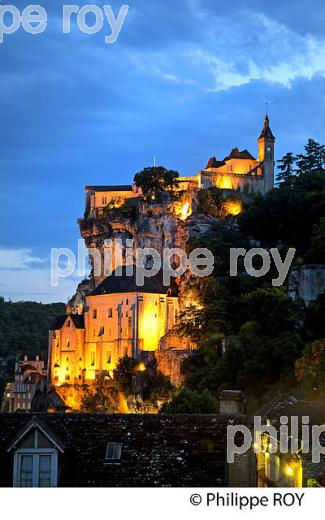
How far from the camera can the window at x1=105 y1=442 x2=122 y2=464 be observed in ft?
58.1

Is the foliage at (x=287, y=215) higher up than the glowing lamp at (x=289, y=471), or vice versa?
the foliage at (x=287, y=215)

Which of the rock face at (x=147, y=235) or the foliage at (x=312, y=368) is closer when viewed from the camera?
the foliage at (x=312, y=368)

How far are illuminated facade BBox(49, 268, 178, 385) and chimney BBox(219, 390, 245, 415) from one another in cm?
5136

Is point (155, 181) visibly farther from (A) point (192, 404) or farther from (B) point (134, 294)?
(A) point (192, 404)

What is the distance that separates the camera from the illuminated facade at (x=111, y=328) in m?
72.1

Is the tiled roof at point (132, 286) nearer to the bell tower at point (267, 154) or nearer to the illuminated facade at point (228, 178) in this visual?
the illuminated facade at point (228, 178)

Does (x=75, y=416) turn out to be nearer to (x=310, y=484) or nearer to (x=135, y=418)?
(x=135, y=418)

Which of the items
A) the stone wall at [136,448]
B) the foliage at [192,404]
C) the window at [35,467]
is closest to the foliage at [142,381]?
the foliage at [192,404]

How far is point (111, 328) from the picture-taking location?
7338 cm

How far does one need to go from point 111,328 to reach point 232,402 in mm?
54198

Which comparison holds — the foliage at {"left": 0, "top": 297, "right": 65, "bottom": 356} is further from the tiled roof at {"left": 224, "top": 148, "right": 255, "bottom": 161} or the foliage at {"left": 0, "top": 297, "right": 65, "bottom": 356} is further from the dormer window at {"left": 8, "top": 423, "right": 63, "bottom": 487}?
the dormer window at {"left": 8, "top": 423, "right": 63, "bottom": 487}

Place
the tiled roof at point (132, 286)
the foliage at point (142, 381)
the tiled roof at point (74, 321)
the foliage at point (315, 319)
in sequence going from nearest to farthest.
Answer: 1. the foliage at point (315, 319)
2. the foliage at point (142, 381)
3. the tiled roof at point (132, 286)
4. the tiled roof at point (74, 321)

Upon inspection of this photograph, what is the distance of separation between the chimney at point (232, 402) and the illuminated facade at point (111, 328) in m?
51.4

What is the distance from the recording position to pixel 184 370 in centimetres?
6344
